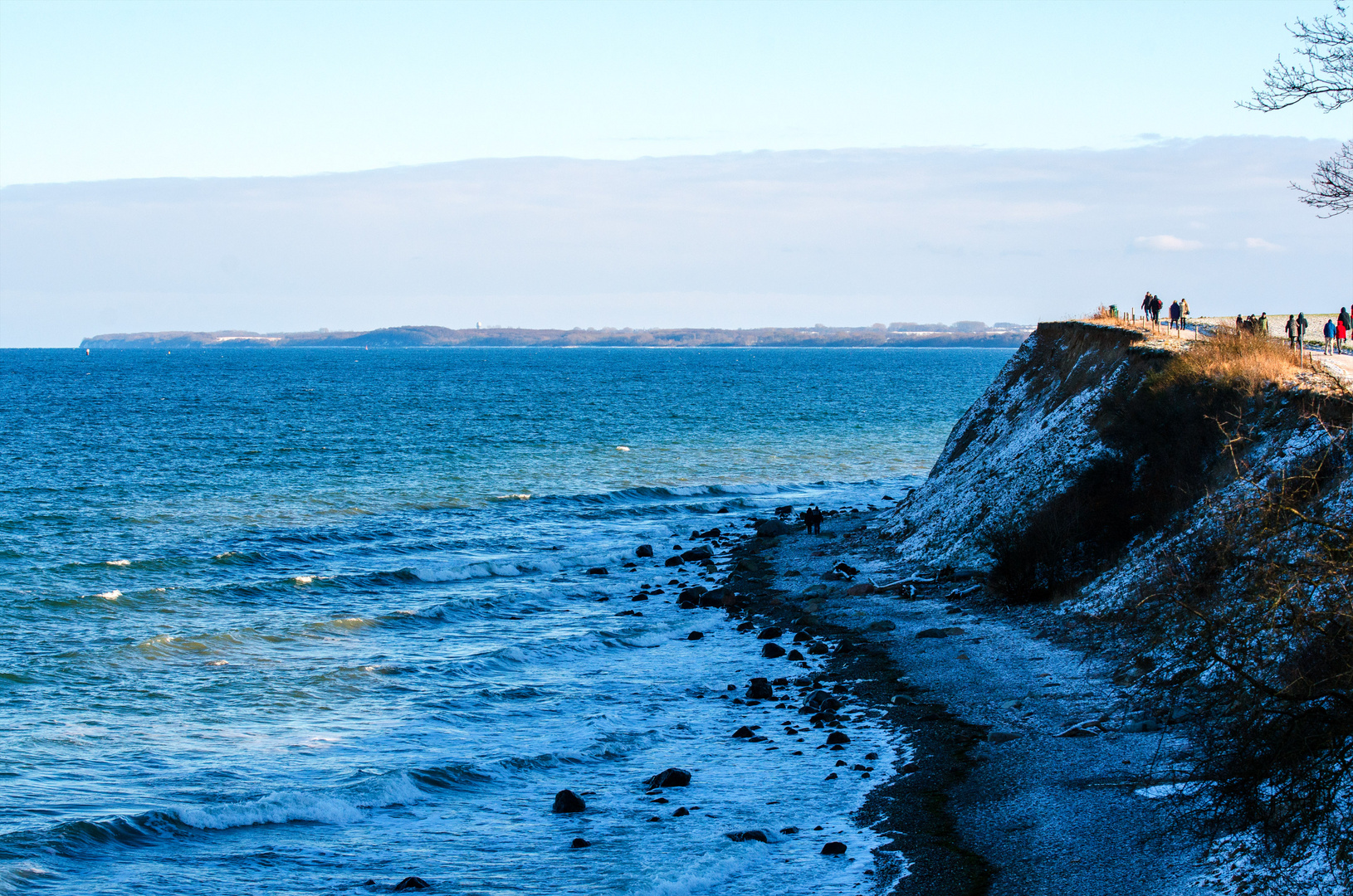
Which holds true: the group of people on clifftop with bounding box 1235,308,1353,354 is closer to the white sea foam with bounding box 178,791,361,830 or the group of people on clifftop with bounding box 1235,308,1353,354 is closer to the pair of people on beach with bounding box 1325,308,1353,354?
the pair of people on beach with bounding box 1325,308,1353,354

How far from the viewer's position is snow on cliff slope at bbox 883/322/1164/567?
3175 centimetres

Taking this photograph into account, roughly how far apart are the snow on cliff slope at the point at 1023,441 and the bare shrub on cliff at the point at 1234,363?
1.70 m

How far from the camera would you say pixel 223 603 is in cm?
3188

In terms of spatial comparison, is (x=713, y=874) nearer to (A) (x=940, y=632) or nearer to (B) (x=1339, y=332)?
(A) (x=940, y=632)

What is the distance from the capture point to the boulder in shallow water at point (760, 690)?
22719mm

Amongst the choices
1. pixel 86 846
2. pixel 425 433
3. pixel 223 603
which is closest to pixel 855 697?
pixel 86 846

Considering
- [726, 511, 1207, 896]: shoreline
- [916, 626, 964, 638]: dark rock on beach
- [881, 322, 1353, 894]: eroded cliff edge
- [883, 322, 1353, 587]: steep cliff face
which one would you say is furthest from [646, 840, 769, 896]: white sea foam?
[916, 626, 964, 638]: dark rock on beach

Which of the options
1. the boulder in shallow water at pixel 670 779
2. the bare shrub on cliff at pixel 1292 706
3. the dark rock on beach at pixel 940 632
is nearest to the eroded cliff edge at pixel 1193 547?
the bare shrub on cliff at pixel 1292 706

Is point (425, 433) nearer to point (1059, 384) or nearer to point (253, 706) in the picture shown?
point (1059, 384)

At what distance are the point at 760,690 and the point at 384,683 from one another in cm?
883

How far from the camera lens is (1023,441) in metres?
36.3

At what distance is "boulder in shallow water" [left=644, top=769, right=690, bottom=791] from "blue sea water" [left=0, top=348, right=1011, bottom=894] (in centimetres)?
31

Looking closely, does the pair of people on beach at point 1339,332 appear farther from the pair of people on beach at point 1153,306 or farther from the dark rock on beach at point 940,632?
the dark rock on beach at point 940,632

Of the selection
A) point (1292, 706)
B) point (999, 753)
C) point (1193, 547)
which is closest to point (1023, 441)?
point (1193, 547)
